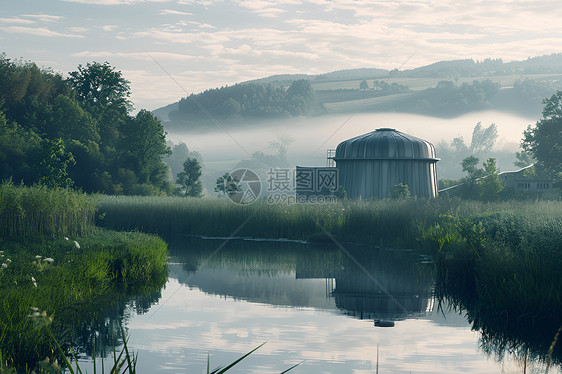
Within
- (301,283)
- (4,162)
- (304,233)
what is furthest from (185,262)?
(4,162)

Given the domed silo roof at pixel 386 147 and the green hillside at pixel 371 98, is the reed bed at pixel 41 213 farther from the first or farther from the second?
the green hillside at pixel 371 98

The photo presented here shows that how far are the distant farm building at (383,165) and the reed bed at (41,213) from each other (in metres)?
26.9

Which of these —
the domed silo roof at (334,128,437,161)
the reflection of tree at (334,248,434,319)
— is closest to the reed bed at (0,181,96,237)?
the reflection of tree at (334,248,434,319)

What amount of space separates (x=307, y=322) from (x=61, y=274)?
5.04 metres

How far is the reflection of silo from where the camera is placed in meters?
44.0

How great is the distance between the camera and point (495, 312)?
11367 mm

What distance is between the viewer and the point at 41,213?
18.2 metres

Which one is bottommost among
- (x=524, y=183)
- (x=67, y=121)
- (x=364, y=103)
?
(x=524, y=183)

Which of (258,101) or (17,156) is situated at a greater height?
(258,101)

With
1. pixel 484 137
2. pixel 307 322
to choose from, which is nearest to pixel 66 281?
pixel 307 322

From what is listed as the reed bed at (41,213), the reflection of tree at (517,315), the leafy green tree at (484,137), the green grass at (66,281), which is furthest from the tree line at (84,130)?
the leafy green tree at (484,137)

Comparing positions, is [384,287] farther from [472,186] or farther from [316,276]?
[472,186]

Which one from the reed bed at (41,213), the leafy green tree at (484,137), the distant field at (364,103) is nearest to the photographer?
the reed bed at (41,213)

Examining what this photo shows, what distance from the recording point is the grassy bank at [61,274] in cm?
867
